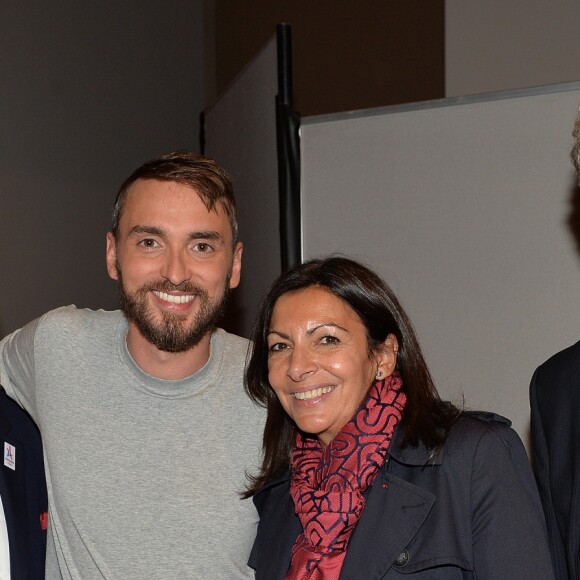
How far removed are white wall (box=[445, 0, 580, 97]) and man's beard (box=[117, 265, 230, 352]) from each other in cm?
219

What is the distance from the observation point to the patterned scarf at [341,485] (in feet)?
6.09

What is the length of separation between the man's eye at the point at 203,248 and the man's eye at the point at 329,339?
46cm

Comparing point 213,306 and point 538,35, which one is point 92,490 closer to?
point 213,306

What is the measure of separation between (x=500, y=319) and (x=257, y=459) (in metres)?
1.24

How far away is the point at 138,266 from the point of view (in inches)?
86.3

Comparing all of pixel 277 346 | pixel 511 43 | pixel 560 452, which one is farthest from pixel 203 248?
pixel 511 43

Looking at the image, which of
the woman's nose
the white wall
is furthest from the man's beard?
the white wall

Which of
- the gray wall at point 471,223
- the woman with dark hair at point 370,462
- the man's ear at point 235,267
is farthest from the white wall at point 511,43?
the woman with dark hair at point 370,462

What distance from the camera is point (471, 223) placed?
3082 mm

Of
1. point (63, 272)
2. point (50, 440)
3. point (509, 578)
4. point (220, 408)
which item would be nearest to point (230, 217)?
point (220, 408)

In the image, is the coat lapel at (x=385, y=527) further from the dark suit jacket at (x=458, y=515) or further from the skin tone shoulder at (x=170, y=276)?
the skin tone shoulder at (x=170, y=276)

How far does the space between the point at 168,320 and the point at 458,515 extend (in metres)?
0.87

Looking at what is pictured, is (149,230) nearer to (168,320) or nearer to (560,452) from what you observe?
(168,320)

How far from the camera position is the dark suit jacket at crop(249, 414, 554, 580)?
67.6 inches
